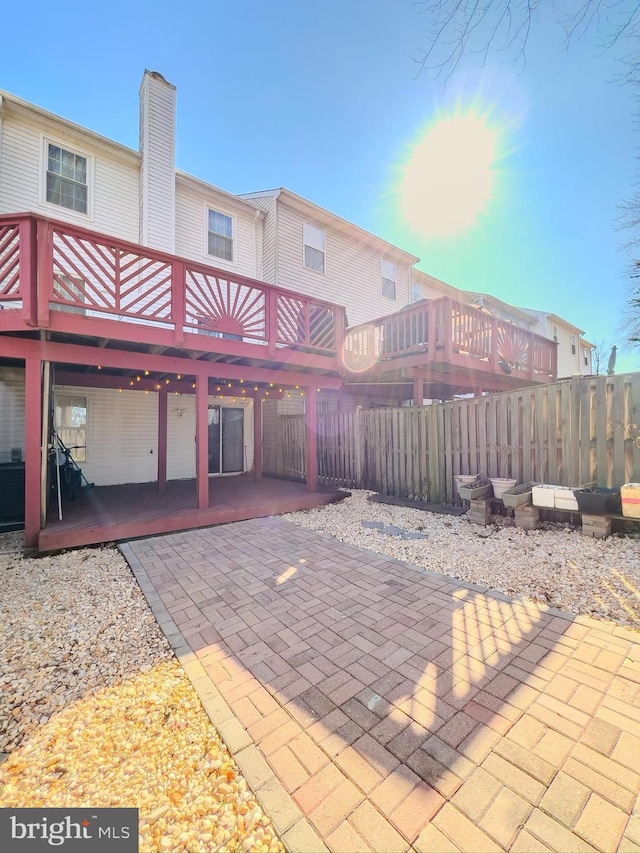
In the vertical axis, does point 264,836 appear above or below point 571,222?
below

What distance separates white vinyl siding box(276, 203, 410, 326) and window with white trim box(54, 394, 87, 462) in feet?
20.3

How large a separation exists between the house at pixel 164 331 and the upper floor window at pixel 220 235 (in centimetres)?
4

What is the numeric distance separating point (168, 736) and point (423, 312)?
8069mm

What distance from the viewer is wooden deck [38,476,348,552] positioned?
5.02m

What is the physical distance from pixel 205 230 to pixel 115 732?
10720mm

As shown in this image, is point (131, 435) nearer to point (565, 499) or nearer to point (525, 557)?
point (525, 557)

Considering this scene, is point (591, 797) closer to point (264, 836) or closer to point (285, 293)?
point (264, 836)

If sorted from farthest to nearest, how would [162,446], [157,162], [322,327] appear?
[157,162], [322,327], [162,446]

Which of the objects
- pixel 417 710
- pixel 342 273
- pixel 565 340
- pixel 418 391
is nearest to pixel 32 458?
pixel 417 710

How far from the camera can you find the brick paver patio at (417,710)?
1.44m

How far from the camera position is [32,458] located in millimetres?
4750

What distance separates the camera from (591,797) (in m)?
1.51

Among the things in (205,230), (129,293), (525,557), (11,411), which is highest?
(205,230)

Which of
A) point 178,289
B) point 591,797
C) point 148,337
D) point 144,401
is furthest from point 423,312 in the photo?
point 591,797
